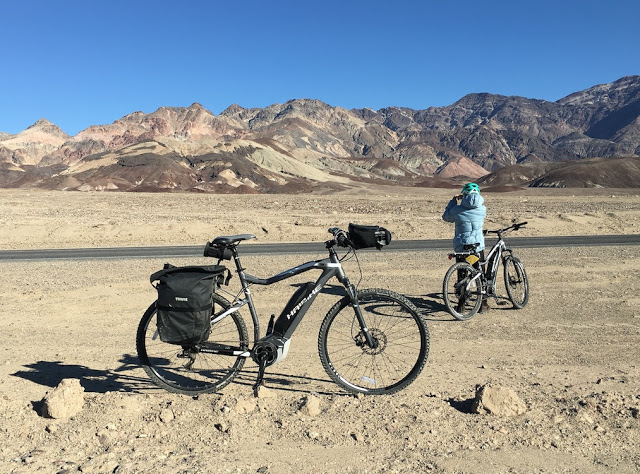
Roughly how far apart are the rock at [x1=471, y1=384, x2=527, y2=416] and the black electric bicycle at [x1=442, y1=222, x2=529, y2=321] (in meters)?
3.35

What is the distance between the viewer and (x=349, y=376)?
5.17 m

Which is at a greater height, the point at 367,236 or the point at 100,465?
the point at 367,236

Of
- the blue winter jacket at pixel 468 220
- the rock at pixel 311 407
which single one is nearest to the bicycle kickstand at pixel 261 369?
the rock at pixel 311 407

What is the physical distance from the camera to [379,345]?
4.91m

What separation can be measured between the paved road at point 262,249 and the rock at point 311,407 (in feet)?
39.3

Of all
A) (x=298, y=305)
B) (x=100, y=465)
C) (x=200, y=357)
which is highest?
(x=298, y=305)

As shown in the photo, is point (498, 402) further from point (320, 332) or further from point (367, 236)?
point (367, 236)

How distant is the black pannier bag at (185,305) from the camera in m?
4.56

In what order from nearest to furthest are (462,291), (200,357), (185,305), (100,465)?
(100,465) → (185,305) → (200,357) → (462,291)

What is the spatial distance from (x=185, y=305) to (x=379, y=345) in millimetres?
1750

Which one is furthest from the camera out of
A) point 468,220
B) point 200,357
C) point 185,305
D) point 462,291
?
point 468,220

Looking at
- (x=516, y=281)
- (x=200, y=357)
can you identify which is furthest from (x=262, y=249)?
(x=200, y=357)

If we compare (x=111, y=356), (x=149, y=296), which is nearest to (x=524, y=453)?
(x=111, y=356)

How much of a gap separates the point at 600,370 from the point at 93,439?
492cm
